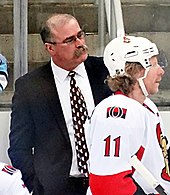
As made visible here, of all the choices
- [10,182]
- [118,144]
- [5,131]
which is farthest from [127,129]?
[5,131]

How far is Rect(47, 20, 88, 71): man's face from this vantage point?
296 centimetres

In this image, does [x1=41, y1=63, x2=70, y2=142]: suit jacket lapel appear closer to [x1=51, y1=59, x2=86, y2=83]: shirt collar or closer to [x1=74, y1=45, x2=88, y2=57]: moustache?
[x1=51, y1=59, x2=86, y2=83]: shirt collar

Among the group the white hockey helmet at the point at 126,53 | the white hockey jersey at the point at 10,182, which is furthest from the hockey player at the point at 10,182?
the white hockey helmet at the point at 126,53

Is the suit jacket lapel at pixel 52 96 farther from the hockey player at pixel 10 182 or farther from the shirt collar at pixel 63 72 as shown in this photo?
the hockey player at pixel 10 182


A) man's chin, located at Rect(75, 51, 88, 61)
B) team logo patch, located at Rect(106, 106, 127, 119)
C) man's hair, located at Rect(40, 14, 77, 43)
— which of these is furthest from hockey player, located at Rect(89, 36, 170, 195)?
man's hair, located at Rect(40, 14, 77, 43)

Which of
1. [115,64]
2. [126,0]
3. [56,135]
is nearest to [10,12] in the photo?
[126,0]

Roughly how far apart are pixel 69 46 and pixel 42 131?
1.26ft

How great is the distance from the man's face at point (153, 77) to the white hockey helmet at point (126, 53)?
2 centimetres

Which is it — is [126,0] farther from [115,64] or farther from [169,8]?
[115,64]

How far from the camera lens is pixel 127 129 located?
2.14 metres

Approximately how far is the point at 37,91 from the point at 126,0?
136 centimetres

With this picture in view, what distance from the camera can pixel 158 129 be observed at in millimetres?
2330

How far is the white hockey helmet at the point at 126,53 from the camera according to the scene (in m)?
2.33

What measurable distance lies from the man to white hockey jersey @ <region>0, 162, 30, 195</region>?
60cm
